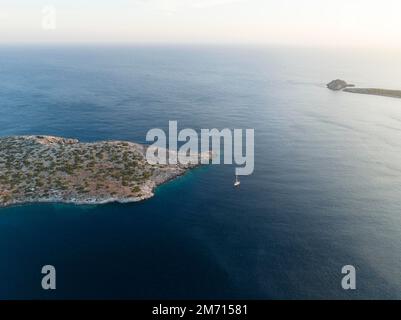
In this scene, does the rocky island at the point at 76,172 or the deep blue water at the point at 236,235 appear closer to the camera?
the deep blue water at the point at 236,235

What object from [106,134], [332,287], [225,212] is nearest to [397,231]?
[332,287]

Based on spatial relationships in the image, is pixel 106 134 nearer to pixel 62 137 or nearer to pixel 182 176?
pixel 62 137

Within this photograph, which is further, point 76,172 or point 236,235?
point 76,172

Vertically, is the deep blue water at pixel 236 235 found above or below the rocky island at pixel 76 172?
below

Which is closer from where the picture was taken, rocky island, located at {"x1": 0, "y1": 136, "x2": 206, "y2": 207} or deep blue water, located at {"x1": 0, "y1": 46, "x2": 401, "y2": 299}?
deep blue water, located at {"x1": 0, "y1": 46, "x2": 401, "y2": 299}

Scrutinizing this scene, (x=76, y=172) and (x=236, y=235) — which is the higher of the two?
(x=76, y=172)

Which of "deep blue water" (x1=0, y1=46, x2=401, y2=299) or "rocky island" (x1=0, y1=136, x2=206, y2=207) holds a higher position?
"rocky island" (x1=0, y1=136, x2=206, y2=207)
